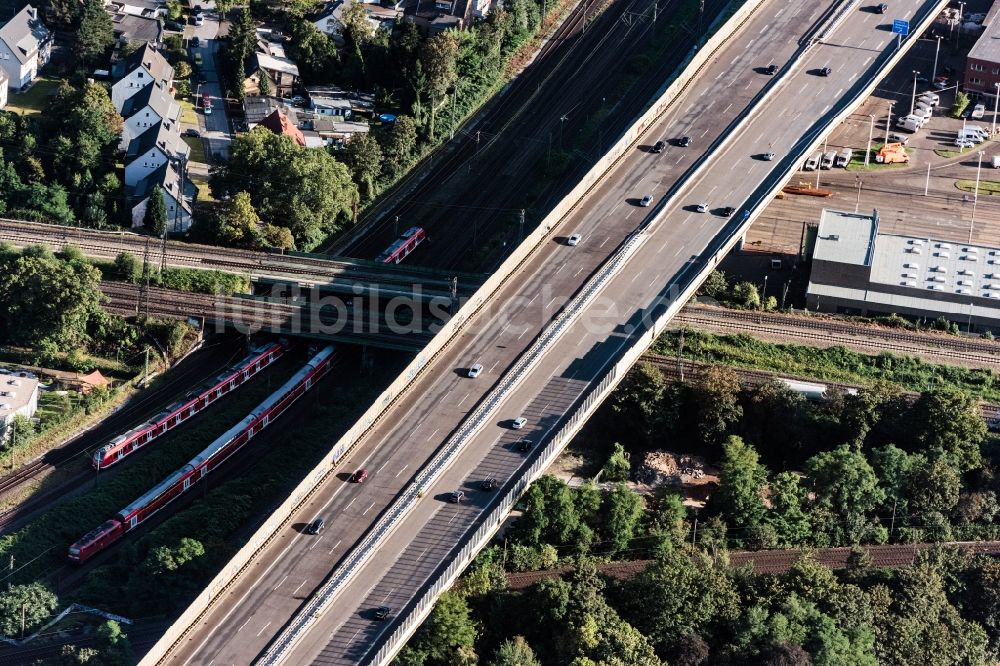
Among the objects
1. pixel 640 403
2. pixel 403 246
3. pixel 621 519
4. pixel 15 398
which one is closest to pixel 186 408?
pixel 15 398

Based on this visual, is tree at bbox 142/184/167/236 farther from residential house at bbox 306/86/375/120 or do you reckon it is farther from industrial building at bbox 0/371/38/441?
industrial building at bbox 0/371/38/441

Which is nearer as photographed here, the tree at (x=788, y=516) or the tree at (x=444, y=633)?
the tree at (x=444, y=633)

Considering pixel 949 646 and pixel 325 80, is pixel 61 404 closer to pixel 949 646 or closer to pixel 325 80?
pixel 325 80

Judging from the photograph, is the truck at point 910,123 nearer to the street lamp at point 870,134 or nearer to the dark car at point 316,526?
the street lamp at point 870,134

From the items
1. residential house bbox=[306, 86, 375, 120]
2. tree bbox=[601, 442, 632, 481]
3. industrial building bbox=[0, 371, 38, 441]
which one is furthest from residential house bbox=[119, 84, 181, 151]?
tree bbox=[601, 442, 632, 481]

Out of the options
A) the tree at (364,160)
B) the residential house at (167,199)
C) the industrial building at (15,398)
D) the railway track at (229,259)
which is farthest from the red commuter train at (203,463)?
the tree at (364,160)

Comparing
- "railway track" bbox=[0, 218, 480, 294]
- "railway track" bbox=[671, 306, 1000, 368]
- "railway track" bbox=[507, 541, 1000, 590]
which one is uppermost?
"railway track" bbox=[0, 218, 480, 294]
